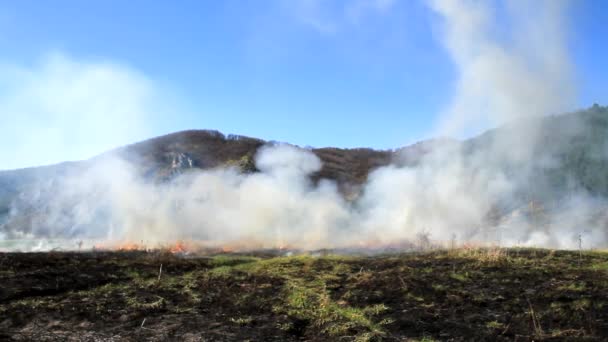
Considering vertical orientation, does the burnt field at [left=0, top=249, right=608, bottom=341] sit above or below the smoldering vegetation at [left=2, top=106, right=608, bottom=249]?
below

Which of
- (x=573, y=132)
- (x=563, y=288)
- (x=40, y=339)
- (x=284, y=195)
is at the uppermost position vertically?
(x=573, y=132)

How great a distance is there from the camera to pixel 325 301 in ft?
35.6

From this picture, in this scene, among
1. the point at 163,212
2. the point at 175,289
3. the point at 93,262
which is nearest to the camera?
the point at 175,289

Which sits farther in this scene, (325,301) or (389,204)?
(389,204)

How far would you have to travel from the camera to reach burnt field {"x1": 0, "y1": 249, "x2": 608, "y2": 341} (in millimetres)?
8766

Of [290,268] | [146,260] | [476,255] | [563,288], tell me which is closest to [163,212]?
[146,260]

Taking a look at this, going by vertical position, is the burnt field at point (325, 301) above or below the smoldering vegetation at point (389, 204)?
Answer: below

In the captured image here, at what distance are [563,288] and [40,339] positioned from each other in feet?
36.2

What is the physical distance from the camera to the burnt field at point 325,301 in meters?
8.77

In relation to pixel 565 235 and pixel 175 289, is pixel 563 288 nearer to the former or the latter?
pixel 175 289

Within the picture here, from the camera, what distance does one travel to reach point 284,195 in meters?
39.4

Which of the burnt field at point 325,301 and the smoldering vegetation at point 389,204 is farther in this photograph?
the smoldering vegetation at point 389,204

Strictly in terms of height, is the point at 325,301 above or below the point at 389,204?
below

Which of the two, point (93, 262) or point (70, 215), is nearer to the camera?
point (93, 262)
